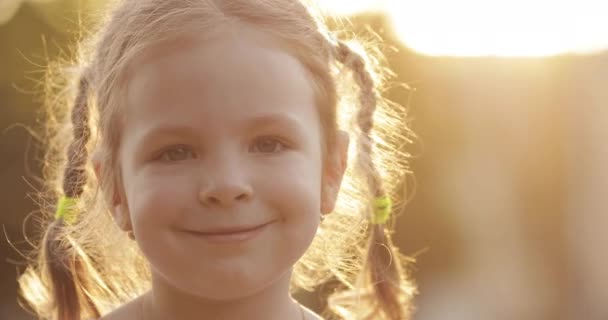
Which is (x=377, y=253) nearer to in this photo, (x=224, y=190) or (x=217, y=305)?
(x=217, y=305)

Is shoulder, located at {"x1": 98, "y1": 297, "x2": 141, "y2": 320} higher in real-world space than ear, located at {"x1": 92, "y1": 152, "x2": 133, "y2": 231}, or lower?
lower

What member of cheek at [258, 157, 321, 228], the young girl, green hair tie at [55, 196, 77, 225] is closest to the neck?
the young girl

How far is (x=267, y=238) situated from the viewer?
5.80ft

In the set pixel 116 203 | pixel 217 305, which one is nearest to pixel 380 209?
pixel 217 305

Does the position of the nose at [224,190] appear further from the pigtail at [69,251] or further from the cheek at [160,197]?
the pigtail at [69,251]

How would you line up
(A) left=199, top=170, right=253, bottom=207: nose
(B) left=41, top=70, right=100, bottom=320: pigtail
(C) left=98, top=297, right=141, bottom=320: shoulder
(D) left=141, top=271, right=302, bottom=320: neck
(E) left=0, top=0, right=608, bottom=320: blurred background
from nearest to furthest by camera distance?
(A) left=199, top=170, right=253, bottom=207: nose → (D) left=141, top=271, right=302, bottom=320: neck → (C) left=98, top=297, right=141, bottom=320: shoulder → (B) left=41, top=70, right=100, bottom=320: pigtail → (E) left=0, top=0, right=608, bottom=320: blurred background

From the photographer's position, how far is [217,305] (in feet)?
6.28

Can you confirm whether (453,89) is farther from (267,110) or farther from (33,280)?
(267,110)

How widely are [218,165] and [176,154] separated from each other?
10 cm

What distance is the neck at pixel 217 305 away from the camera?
192cm

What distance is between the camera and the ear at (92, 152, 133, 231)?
6.32ft

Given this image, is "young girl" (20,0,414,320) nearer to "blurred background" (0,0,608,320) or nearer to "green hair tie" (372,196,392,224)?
"green hair tie" (372,196,392,224)

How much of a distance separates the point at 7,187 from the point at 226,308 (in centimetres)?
324

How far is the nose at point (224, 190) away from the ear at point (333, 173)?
0.33 m
